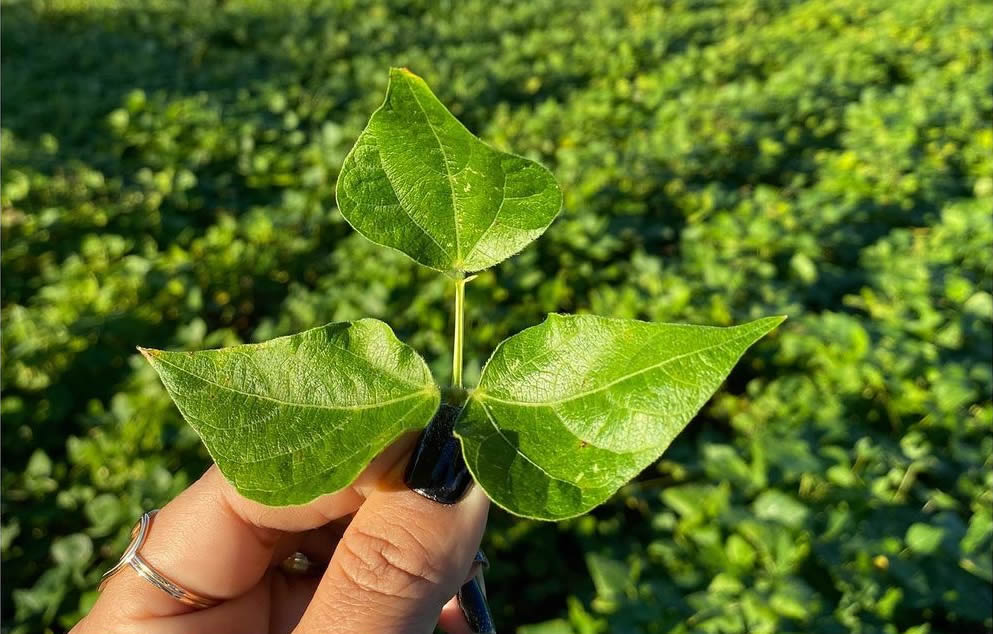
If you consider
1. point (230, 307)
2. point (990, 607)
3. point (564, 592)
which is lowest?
point (564, 592)

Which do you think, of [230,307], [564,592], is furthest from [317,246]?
[564,592]

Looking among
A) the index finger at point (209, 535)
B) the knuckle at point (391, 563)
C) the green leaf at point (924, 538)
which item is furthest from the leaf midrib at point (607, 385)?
the green leaf at point (924, 538)

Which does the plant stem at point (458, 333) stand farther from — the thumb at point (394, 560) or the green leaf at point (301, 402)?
the thumb at point (394, 560)

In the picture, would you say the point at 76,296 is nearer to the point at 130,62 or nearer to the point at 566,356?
the point at 566,356

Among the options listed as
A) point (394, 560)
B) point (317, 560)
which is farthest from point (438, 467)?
point (317, 560)

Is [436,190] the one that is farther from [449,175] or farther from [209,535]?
[209,535]

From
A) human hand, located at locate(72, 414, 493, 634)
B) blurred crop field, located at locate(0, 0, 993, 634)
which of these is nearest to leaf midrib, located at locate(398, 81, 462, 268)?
human hand, located at locate(72, 414, 493, 634)
